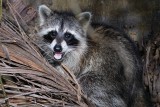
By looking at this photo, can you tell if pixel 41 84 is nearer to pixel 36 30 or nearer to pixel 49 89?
pixel 49 89

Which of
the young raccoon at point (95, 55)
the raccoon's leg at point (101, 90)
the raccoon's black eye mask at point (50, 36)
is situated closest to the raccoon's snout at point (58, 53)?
the young raccoon at point (95, 55)

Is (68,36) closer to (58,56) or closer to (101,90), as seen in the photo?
(58,56)

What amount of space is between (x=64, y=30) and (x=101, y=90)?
0.60 metres

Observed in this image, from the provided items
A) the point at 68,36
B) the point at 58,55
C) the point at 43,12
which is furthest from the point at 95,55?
the point at 43,12

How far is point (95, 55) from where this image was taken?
4504mm

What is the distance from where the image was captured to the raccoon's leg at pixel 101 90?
4.25 meters

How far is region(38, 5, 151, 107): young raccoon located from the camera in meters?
→ 4.29

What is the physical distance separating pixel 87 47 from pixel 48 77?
3.66ft

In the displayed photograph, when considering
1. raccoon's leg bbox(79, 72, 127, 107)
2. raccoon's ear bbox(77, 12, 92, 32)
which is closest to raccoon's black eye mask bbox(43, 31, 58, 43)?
raccoon's ear bbox(77, 12, 92, 32)

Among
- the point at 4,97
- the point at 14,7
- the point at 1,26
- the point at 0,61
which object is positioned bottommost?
the point at 4,97

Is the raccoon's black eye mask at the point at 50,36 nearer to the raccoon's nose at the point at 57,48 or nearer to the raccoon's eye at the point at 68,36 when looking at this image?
the raccoon's eye at the point at 68,36

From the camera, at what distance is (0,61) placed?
3385mm

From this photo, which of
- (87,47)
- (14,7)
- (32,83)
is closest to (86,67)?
(87,47)

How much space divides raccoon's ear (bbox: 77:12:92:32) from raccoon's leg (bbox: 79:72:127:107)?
17.7 inches
